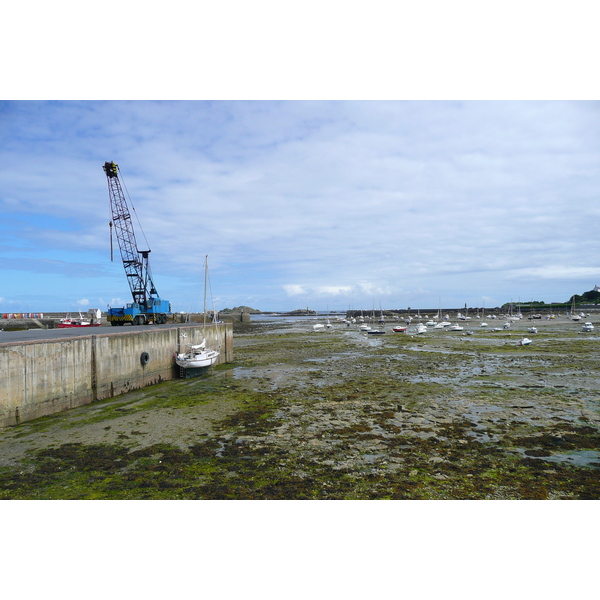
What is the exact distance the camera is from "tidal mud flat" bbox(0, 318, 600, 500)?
8898mm

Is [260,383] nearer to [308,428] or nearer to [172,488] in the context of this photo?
[308,428]

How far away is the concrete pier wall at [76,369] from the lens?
46.0 feet

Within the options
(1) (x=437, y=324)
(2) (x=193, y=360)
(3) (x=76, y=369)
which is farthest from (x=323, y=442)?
(1) (x=437, y=324)

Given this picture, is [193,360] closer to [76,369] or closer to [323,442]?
[76,369]

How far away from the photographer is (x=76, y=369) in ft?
56.2

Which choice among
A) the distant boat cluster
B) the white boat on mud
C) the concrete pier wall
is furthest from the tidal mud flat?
the distant boat cluster

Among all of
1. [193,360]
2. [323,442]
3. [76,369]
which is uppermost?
[76,369]

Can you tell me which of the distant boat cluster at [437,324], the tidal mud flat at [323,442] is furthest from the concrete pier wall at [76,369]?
the distant boat cluster at [437,324]

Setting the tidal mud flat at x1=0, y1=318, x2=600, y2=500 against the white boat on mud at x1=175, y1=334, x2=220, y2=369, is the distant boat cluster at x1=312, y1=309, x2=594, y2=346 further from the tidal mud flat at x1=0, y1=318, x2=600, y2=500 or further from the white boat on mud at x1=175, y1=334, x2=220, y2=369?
the white boat on mud at x1=175, y1=334, x2=220, y2=369

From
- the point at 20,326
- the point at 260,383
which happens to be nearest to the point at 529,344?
the point at 260,383

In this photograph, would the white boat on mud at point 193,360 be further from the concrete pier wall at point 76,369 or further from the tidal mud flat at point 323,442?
the tidal mud flat at point 323,442

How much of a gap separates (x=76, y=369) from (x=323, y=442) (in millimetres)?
12656

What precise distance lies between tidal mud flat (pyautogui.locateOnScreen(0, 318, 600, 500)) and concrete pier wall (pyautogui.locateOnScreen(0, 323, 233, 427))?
81cm

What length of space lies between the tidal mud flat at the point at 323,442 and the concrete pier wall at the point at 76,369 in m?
0.81
